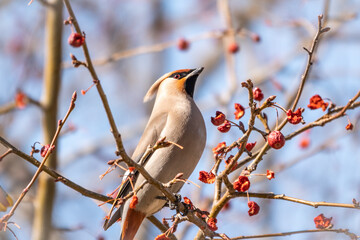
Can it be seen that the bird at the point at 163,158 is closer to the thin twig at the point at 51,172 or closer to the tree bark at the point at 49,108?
the tree bark at the point at 49,108

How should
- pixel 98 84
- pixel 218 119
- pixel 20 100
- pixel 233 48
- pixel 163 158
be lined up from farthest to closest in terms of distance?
1. pixel 233 48
2. pixel 20 100
3. pixel 163 158
4. pixel 218 119
5. pixel 98 84

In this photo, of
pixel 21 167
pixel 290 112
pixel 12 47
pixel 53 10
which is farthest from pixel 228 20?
pixel 12 47

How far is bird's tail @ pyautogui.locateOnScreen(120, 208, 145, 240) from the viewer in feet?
11.0

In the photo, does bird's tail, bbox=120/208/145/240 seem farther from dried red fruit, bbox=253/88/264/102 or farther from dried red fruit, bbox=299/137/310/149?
dried red fruit, bbox=299/137/310/149

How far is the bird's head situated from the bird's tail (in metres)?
1.06

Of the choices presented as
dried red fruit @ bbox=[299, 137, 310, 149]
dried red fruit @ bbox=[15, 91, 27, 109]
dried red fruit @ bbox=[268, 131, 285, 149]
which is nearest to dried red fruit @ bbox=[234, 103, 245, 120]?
dried red fruit @ bbox=[268, 131, 285, 149]

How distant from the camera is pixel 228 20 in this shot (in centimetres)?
450

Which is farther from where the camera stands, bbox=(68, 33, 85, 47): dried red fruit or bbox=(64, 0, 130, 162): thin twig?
bbox=(68, 33, 85, 47): dried red fruit

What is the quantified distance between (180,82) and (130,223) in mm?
1267

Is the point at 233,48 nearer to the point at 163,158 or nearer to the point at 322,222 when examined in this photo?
the point at 163,158

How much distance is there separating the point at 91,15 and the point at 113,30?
443 millimetres

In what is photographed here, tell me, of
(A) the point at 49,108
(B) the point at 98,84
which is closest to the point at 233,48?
(A) the point at 49,108

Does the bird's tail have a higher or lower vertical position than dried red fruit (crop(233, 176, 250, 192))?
higher

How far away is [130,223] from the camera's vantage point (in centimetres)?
335
